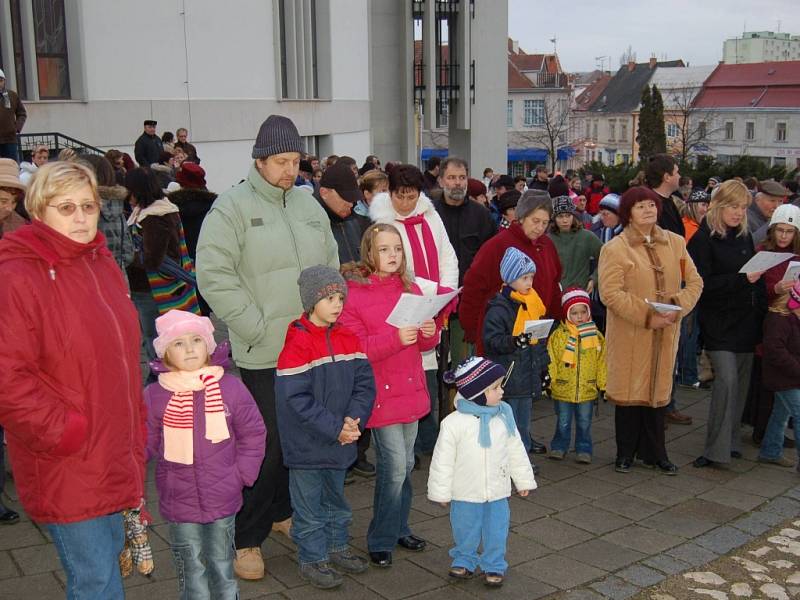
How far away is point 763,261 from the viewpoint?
22.4ft

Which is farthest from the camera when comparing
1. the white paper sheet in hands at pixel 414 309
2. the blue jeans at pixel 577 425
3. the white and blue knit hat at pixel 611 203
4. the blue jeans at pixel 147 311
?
the white and blue knit hat at pixel 611 203

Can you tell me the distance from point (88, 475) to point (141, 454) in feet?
0.95

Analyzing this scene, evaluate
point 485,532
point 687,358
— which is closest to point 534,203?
point 485,532

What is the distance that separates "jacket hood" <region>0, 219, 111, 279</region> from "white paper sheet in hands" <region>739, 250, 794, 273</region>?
5.19 m

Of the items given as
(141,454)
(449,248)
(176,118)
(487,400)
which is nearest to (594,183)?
(176,118)

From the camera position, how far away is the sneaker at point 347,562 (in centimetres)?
508

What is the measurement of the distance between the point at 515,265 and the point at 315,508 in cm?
242

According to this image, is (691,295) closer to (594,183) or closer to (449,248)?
(449,248)

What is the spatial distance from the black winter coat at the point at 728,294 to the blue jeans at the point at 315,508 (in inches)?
142

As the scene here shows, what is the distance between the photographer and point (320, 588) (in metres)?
4.89

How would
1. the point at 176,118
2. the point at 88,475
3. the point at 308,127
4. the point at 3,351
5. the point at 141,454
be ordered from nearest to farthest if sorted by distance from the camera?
the point at 3,351
the point at 88,475
the point at 141,454
the point at 176,118
the point at 308,127

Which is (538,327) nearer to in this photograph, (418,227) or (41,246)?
(418,227)

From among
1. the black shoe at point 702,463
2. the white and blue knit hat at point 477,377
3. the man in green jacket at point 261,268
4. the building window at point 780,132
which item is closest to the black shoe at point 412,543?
the man in green jacket at point 261,268

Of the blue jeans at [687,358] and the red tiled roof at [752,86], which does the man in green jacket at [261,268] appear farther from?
the red tiled roof at [752,86]
